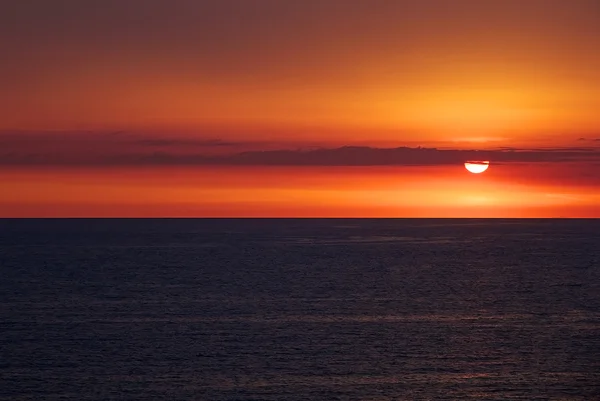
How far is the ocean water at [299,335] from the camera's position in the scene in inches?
1997

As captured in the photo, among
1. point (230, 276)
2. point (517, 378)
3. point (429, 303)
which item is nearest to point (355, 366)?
point (517, 378)

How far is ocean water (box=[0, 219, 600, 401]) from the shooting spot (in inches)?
1997

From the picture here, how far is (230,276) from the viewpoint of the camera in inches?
4970

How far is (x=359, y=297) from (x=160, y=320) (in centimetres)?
2704

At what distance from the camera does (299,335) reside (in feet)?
222

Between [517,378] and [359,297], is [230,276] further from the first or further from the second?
[517,378]

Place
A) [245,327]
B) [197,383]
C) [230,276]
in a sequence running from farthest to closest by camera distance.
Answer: [230,276], [245,327], [197,383]

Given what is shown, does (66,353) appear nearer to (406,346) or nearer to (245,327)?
(245,327)

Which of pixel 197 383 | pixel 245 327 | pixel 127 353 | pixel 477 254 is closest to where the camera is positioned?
pixel 197 383

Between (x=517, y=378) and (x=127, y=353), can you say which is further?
(x=127, y=353)

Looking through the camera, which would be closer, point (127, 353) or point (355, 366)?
point (355, 366)

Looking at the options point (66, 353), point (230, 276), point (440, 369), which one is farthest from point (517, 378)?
point (230, 276)

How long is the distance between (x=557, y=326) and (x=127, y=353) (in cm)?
3549

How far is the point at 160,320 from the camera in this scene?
77.3 meters
